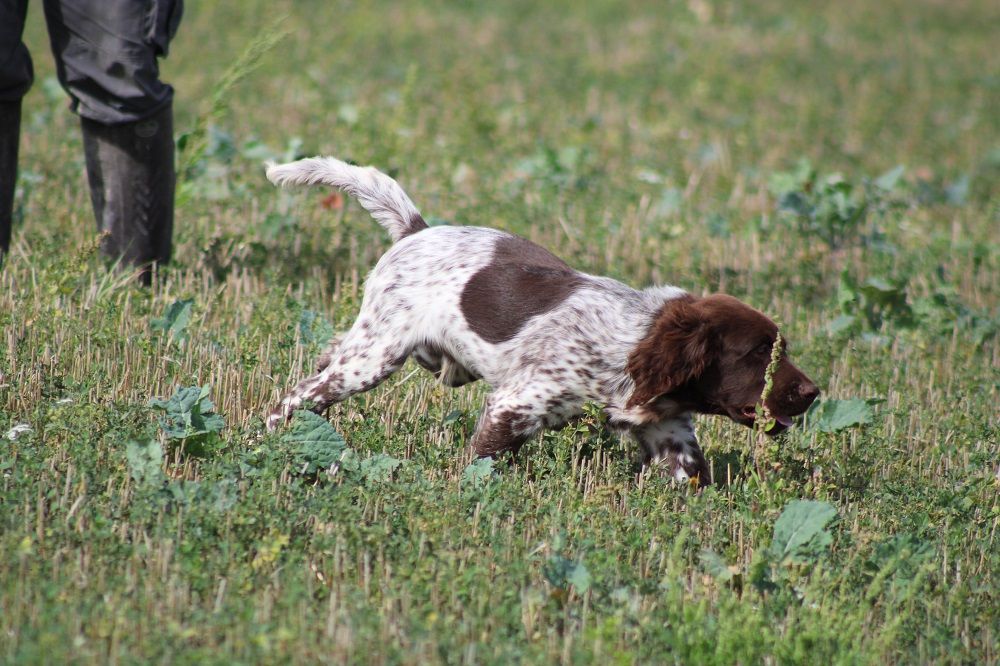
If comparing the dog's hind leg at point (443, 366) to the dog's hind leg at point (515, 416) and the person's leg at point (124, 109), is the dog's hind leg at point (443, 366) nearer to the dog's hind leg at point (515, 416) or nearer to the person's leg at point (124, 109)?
the dog's hind leg at point (515, 416)

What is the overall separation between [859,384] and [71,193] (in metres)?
4.69

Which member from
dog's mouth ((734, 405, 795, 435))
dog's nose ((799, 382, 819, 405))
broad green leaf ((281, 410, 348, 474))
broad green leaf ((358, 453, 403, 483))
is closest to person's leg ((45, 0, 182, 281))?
broad green leaf ((281, 410, 348, 474))

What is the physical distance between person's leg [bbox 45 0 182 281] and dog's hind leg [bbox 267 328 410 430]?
148 centimetres

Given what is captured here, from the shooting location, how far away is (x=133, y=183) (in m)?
5.70

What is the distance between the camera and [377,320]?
15.4 ft

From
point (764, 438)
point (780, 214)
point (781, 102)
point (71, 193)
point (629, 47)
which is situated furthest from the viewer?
point (629, 47)

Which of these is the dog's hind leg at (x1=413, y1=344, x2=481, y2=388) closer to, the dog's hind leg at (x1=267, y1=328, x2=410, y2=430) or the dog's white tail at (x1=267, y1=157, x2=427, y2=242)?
the dog's hind leg at (x1=267, y1=328, x2=410, y2=430)

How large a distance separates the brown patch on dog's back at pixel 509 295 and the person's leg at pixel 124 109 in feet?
6.38

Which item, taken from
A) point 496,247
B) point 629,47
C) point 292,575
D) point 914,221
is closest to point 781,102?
point 629,47

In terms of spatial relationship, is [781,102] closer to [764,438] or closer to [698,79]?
[698,79]

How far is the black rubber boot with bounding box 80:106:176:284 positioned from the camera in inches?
222

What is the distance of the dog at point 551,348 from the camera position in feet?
14.1

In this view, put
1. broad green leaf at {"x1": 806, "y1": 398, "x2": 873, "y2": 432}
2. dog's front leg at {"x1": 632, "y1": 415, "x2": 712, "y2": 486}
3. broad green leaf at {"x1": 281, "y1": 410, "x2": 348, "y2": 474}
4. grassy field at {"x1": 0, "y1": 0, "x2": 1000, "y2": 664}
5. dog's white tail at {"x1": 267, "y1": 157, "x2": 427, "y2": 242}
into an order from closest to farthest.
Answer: grassy field at {"x1": 0, "y1": 0, "x2": 1000, "y2": 664}, broad green leaf at {"x1": 281, "y1": 410, "x2": 348, "y2": 474}, dog's front leg at {"x1": 632, "y1": 415, "x2": 712, "y2": 486}, broad green leaf at {"x1": 806, "y1": 398, "x2": 873, "y2": 432}, dog's white tail at {"x1": 267, "y1": 157, "x2": 427, "y2": 242}

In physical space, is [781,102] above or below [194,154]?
below
